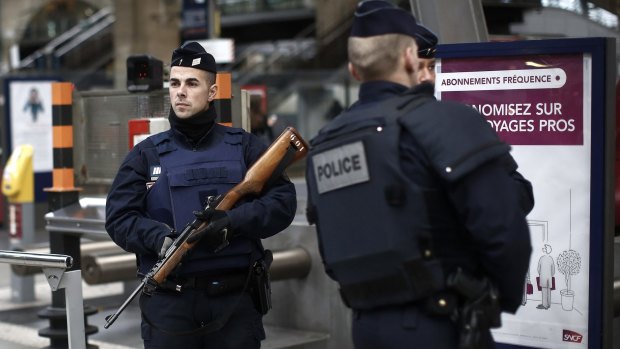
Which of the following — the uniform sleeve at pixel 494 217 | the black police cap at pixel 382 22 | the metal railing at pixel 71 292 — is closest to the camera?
the uniform sleeve at pixel 494 217

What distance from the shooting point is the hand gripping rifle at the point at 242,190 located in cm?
424

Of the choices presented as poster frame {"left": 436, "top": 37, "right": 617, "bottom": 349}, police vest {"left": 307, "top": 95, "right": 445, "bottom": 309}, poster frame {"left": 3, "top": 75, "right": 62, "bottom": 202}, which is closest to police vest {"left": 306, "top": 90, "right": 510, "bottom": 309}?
police vest {"left": 307, "top": 95, "right": 445, "bottom": 309}

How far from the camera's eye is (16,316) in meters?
9.31

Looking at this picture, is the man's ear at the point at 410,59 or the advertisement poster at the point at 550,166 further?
the advertisement poster at the point at 550,166

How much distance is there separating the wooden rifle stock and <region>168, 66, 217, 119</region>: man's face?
1.08ft

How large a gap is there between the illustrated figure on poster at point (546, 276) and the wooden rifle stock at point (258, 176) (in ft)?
3.75

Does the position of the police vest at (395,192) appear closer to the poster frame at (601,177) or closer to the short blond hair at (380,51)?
the short blond hair at (380,51)

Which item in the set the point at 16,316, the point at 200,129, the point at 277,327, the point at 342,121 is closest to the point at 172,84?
the point at 200,129

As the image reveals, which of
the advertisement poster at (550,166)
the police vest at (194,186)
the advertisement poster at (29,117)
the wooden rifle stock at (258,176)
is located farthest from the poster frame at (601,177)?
the advertisement poster at (29,117)

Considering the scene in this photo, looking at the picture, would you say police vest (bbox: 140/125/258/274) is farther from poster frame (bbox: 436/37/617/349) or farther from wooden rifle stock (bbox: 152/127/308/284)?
poster frame (bbox: 436/37/617/349)

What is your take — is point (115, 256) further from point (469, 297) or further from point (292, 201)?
point (469, 297)

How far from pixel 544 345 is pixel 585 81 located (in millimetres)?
1152

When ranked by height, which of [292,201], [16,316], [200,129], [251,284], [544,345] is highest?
[200,129]

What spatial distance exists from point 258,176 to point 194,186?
26cm
